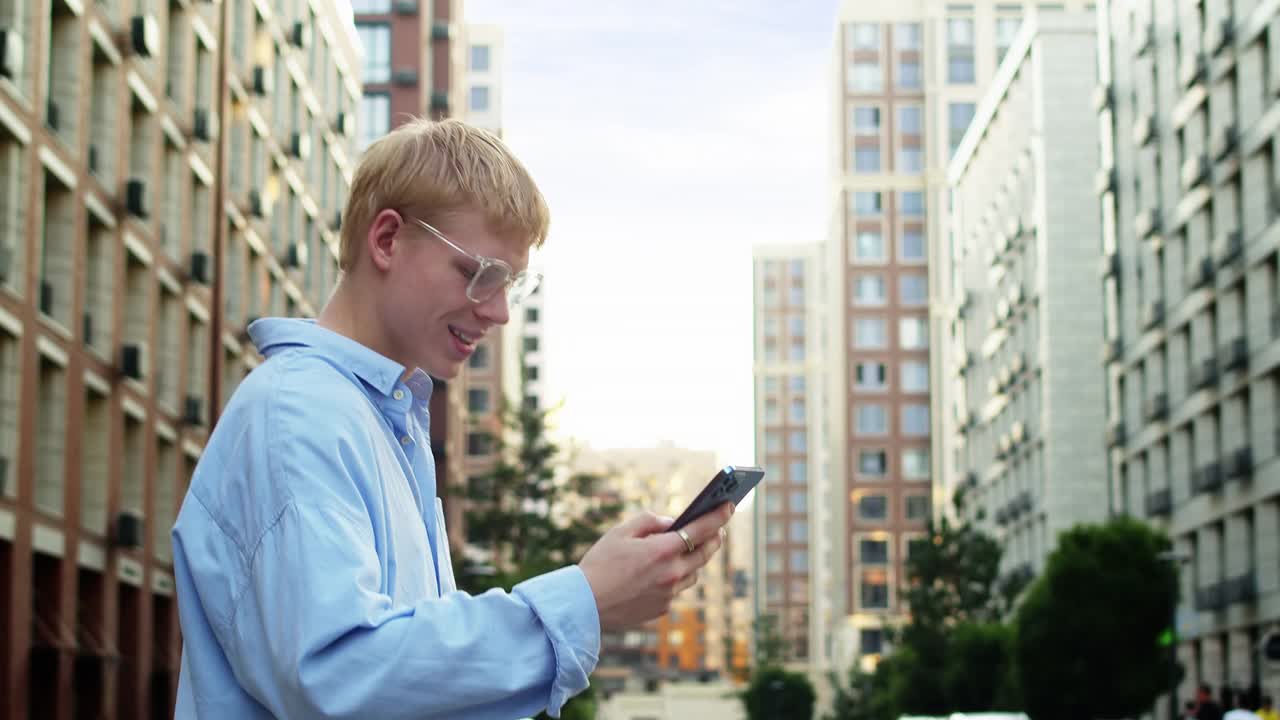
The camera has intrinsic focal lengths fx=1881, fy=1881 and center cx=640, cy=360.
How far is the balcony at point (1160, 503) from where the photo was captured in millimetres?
57406

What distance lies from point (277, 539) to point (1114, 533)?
4566 cm

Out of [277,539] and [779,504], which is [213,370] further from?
[779,504]

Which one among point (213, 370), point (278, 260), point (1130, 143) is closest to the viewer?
point (213, 370)

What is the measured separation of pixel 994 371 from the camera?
86688 mm

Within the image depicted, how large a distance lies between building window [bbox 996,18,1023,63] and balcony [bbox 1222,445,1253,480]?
6795 centimetres

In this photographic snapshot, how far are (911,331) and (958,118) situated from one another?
47.5 ft

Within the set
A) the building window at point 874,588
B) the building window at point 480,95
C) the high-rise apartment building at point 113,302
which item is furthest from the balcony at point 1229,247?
the building window at point 480,95

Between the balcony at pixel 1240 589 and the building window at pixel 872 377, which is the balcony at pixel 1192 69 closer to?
the balcony at pixel 1240 589

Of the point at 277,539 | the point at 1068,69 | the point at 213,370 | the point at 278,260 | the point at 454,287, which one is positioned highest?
the point at 1068,69

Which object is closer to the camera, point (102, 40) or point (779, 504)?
point (102, 40)

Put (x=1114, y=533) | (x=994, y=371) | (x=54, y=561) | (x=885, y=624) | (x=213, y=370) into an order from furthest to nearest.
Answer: (x=994, y=371)
(x=885, y=624)
(x=1114, y=533)
(x=213, y=370)
(x=54, y=561)

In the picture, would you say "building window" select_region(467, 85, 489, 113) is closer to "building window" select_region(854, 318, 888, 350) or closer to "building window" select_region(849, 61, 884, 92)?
"building window" select_region(849, 61, 884, 92)

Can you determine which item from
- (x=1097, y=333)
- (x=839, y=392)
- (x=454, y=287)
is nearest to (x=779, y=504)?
(x=839, y=392)

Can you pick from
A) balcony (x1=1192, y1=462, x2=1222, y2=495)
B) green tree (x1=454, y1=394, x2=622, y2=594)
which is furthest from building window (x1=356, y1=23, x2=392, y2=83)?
balcony (x1=1192, y1=462, x2=1222, y2=495)
